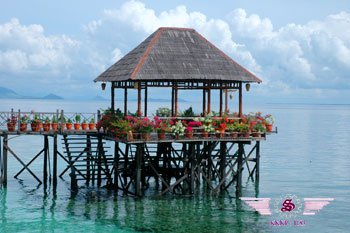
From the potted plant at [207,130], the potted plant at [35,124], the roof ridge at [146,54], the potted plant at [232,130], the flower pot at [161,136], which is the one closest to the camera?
the flower pot at [161,136]

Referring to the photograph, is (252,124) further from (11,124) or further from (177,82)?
(11,124)

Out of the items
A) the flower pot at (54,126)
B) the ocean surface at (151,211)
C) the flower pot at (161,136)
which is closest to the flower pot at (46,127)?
the flower pot at (54,126)

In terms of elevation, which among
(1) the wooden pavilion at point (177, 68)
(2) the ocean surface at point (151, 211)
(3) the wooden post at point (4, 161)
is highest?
(1) the wooden pavilion at point (177, 68)

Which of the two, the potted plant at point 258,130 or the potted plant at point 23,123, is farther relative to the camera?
the potted plant at point 23,123

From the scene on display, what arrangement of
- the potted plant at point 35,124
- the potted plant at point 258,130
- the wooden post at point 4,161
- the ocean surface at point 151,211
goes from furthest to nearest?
the wooden post at point 4,161, the potted plant at point 35,124, the potted plant at point 258,130, the ocean surface at point 151,211

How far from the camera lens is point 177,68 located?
2670 cm

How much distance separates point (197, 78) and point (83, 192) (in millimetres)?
8212

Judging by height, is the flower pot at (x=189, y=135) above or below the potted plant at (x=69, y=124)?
below

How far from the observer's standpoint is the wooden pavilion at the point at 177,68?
2619cm

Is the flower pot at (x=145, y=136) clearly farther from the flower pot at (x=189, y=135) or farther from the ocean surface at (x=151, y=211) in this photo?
the ocean surface at (x=151, y=211)

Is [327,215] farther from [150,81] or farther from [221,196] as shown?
[150,81]

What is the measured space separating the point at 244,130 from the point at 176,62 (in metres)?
4.23

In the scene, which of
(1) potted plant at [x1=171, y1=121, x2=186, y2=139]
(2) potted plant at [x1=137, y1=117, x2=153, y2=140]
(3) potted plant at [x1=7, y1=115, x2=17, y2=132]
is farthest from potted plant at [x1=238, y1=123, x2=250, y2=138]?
(3) potted plant at [x1=7, y1=115, x2=17, y2=132]

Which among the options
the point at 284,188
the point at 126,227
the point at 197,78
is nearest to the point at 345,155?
the point at 284,188
